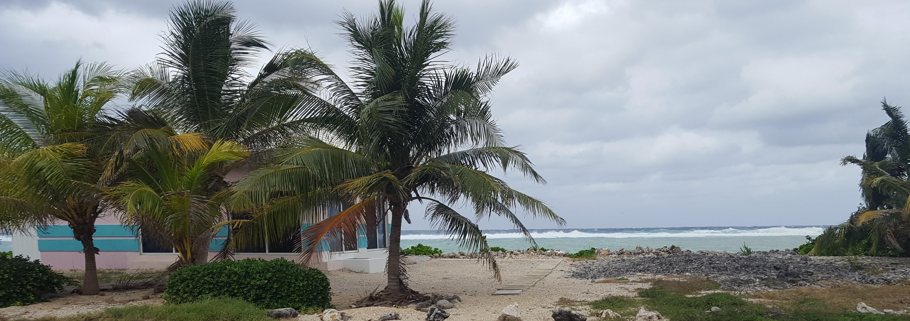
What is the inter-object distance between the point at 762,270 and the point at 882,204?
6.79 m

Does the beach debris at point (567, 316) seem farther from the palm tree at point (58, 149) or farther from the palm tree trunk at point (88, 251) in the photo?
the palm tree trunk at point (88, 251)

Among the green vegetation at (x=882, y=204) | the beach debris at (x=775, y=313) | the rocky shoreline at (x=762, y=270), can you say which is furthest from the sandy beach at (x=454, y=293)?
the green vegetation at (x=882, y=204)

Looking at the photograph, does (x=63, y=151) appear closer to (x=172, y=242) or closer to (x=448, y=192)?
(x=172, y=242)

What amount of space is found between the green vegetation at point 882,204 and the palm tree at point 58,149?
16.9m

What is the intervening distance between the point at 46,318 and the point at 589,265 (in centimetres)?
1389

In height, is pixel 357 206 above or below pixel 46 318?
above

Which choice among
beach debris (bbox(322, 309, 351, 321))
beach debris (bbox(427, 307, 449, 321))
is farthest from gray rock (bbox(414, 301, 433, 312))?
beach debris (bbox(322, 309, 351, 321))

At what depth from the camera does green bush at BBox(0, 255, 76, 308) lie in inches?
365

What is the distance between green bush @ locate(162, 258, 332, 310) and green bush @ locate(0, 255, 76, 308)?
286cm

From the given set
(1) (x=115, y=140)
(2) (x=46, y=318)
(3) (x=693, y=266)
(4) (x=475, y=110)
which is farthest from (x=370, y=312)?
(3) (x=693, y=266)

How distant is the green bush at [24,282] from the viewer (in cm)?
927

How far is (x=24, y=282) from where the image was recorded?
9531 mm

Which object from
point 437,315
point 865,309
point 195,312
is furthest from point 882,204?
point 195,312

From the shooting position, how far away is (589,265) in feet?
58.8
